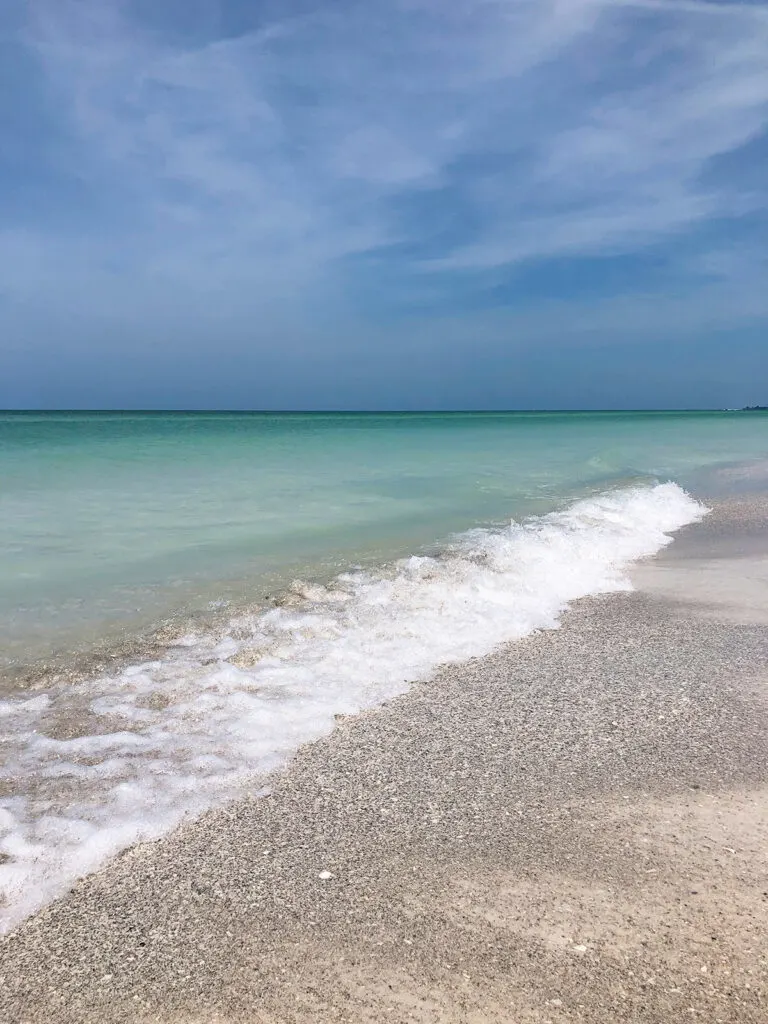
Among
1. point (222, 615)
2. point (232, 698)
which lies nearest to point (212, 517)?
point (222, 615)

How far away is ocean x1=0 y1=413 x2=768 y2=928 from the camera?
363 centimetres

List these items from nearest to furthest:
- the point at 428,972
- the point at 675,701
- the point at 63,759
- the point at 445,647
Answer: the point at 428,972 < the point at 63,759 < the point at 675,701 < the point at 445,647

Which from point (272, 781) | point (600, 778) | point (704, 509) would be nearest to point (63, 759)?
point (272, 781)

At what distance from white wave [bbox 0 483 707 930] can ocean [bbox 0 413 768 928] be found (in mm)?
15

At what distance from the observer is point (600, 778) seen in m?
3.63

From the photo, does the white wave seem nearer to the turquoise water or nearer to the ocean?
the ocean

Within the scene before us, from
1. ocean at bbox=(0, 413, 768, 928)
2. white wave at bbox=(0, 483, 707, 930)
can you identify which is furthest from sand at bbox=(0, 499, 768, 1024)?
ocean at bbox=(0, 413, 768, 928)

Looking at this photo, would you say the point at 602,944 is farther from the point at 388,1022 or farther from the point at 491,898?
the point at 388,1022

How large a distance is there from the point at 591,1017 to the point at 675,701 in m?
2.68

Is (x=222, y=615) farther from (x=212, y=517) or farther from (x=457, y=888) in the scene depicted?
(x=212, y=517)

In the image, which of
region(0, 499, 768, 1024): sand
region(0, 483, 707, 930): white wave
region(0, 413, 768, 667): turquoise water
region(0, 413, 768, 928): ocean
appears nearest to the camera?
region(0, 499, 768, 1024): sand

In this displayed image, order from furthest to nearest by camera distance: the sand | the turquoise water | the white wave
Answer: the turquoise water < the white wave < the sand

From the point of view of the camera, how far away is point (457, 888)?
2805mm

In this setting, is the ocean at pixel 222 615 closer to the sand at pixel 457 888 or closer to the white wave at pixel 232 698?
the white wave at pixel 232 698
